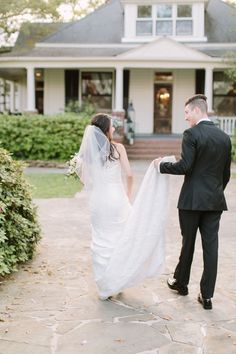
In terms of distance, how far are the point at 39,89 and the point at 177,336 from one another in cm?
2172

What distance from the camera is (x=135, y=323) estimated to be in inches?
182

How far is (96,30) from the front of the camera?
24.7m

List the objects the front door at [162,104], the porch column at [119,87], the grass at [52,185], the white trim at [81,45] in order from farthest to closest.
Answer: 1. the front door at [162,104]
2. the white trim at [81,45]
3. the porch column at [119,87]
4. the grass at [52,185]

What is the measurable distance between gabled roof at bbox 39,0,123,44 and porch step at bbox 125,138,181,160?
19.4 feet

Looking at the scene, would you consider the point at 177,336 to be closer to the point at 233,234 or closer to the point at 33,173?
the point at 233,234

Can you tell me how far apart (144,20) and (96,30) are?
2535 mm

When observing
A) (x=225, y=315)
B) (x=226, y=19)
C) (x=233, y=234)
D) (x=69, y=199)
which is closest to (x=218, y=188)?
(x=225, y=315)

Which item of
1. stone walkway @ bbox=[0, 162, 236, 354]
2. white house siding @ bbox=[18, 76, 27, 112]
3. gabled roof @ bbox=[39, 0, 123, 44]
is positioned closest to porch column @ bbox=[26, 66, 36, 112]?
gabled roof @ bbox=[39, 0, 123, 44]

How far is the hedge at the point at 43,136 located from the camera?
18.8m

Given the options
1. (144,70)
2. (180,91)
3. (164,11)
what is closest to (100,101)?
(144,70)

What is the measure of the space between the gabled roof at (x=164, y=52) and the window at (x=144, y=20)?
7.06 ft

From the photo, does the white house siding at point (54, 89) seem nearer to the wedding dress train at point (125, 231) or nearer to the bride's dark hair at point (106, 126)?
the bride's dark hair at point (106, 126)

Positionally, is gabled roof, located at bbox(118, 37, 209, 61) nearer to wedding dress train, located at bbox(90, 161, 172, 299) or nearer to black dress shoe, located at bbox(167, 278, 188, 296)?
wedding dress train, located at bbox(90, 161, 172, 299)

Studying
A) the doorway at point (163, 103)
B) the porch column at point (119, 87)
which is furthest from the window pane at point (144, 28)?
the porch column at point (119, 87)
